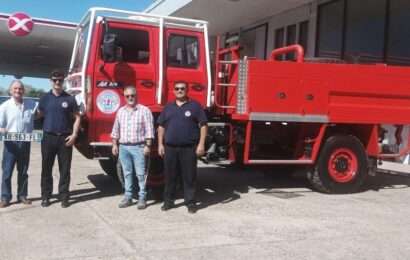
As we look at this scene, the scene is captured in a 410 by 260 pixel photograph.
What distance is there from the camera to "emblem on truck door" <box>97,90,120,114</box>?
7934 mm

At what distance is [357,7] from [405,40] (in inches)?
66.5

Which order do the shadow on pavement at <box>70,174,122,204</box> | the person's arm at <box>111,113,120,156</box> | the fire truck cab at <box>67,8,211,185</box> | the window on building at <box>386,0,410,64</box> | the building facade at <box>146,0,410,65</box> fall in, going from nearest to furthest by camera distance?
the person's arm at <box>111,113,120,156</box>, the fire truck cab at <box>67,8,211,185</box>, the shadow on pavement at <box>70,174,122,204</box>, the window on building at <box>386,0,410,64</box>, the building facade at <box>146,0,410,65</box>

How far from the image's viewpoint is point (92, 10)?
8.05 metres

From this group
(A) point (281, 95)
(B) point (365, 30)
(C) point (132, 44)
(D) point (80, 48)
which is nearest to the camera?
(C) point (132, 44)

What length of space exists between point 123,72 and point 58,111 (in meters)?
1.12

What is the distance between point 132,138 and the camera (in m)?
7.58

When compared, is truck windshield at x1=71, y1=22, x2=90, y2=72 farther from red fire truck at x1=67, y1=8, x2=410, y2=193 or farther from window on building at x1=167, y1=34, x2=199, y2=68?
window on building at x1=167, y1=34, x2=199, y2=68

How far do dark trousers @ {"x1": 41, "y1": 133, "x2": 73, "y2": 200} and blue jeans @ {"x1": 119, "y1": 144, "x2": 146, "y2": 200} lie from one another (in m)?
0.75

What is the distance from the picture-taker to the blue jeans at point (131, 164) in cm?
766

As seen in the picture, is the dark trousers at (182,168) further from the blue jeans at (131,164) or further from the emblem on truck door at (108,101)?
the emblem on truck door at (108,101)

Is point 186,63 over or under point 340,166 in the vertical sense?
over

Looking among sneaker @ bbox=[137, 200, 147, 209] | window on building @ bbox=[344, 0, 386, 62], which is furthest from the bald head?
window on building @ bbox=[344, 0, 386, 62]

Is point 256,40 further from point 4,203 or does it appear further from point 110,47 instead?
point 4,203

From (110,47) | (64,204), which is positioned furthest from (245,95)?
(64,204)
